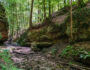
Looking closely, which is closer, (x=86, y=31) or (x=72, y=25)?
(x=86, y=31)

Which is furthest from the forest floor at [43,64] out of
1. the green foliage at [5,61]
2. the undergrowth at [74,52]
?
the green foliage at [5,61]

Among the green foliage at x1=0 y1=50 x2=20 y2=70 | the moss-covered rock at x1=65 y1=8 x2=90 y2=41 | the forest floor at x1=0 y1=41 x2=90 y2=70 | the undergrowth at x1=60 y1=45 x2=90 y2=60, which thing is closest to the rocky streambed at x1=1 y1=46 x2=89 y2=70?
the forest floor at x1=0 y1=41 x2=90 y2=70

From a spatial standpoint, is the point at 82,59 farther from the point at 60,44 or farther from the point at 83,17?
the point at 83,17

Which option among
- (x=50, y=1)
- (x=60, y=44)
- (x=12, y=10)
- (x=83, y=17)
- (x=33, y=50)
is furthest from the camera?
A: (x=12, y=10)

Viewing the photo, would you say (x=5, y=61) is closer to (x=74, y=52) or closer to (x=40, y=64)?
(x=40, y=64)

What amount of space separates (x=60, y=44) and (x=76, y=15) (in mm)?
3924

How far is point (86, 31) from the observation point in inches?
360

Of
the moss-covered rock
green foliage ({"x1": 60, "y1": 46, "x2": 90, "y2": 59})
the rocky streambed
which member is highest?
the moss-covered rock

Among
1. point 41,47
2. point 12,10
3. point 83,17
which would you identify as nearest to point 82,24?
point 83,17

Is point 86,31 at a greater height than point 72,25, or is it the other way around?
point 72,25

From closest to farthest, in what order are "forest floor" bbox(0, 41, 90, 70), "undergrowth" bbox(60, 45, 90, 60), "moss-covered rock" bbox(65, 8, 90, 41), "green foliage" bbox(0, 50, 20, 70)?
1. "green foliage" bbox(0, 50, 20, 70)
2. "forest floor" bbox(0, 41, 90, 70)
3. "undergrowth" bbox(60, 45, 90, 60)
4. "moss-covered rock" bbox(65, 8, 90, 41)

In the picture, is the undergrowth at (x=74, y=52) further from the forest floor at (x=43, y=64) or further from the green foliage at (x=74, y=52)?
the forest floor at (x=43, y=64)

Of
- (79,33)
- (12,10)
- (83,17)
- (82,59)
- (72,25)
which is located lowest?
(82,59)

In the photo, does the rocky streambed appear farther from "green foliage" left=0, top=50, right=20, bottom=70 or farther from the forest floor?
"green foliage" left=0, top=50, right=20, bottom=70
